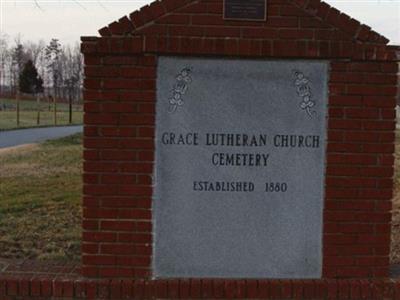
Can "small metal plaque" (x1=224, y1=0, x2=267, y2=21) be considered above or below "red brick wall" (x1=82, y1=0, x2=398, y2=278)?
above

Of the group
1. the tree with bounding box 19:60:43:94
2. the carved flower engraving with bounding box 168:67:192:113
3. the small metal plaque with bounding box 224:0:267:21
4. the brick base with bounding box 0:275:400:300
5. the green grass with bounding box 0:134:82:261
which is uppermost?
the tree with bounding box 19:60:43:94

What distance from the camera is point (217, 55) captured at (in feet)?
13.1

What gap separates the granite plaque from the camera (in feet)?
13.3

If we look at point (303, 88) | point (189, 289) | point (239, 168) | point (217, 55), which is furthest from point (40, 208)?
point (303, 88)

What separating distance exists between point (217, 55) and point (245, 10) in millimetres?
347

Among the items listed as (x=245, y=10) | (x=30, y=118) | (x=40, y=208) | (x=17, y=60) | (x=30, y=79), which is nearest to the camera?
(x=245, y=10)

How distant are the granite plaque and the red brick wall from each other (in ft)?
0.29

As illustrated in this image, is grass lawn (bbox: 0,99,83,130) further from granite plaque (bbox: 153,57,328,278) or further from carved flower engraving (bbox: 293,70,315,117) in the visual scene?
carved flower engraving (bbox: 293,70,315,117)

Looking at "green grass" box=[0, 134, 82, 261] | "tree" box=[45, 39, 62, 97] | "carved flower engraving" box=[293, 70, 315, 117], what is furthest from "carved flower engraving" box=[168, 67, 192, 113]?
"tree" box=[45, 39, 62, 97]

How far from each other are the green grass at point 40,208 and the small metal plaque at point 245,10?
259cm

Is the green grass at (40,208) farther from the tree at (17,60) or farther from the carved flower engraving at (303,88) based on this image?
the tree at (17,60)

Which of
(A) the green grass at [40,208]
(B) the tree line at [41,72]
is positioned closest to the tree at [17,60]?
(B) the tree line at [41,72]

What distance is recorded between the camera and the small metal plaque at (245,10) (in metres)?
3.98

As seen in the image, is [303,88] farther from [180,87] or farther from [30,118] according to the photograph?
[30,118]
